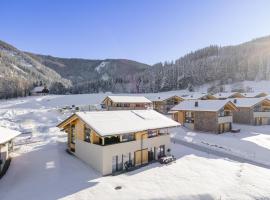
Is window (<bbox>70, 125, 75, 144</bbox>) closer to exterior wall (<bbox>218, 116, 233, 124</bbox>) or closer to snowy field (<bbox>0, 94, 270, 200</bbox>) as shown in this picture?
snowy field (<bbox>0, 94, 270, 200</bbox>)

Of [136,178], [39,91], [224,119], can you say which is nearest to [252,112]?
[224,119]

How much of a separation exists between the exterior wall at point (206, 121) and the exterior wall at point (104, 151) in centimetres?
1923

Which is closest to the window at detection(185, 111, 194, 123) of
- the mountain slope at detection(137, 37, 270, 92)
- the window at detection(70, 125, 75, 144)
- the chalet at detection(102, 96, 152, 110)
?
the chalet at detection(102, 96, 152, 110)

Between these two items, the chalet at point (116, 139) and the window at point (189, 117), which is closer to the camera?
the chalet at point (116, 139)

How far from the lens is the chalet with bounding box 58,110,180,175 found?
20.4m

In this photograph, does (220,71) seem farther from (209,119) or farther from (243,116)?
(209,119)

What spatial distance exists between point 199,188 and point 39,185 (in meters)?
12.1

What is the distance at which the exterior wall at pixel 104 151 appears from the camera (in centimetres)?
1998

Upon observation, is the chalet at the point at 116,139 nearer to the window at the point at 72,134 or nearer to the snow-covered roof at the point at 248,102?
the window at the point at 72,134

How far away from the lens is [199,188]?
17.5 metres

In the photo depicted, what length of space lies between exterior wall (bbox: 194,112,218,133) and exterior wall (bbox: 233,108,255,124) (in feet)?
40.6

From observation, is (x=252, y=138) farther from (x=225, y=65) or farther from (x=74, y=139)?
(x=225, y=65)

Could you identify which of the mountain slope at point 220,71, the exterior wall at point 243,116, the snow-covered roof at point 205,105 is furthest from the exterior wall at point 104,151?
the mountain slope at point 220,71

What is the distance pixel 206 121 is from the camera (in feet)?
136
